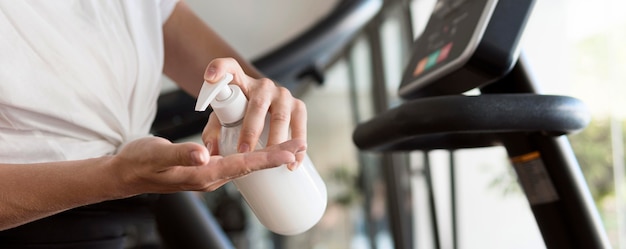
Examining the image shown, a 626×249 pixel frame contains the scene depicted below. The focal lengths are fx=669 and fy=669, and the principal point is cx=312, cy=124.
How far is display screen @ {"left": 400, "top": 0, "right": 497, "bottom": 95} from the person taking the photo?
0.83m

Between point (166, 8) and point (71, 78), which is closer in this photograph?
point (71, 78)

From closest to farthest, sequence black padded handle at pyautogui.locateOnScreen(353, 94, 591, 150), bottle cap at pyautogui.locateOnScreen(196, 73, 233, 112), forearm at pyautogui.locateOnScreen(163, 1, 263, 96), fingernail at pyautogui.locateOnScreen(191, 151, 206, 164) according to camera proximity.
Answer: fingernail at pyautogui.locateOnScreen(191, 151, 206, 164)
bottle cap at pyautogui.locateOnScreen(196, 73, 233, 112)
black padded handle at pyautogui.locateOnScreen(353, 94, 591, 150)
forearm at pyautogui.locateOnScreen(163, 1, 263, 96)

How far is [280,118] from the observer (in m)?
0.71

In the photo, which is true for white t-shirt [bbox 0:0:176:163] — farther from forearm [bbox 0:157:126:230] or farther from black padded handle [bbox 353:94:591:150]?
black padded handle [bbox 353:94:591:150]

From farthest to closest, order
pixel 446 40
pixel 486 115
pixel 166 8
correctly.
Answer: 1. pixel 166 8
2. pixel 446 40
3. pixel 486 115

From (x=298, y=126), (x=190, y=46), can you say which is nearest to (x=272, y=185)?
(x=298, y=126)

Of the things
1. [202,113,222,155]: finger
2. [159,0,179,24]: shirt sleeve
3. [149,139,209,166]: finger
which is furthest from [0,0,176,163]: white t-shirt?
[149,139,209,166]: finger

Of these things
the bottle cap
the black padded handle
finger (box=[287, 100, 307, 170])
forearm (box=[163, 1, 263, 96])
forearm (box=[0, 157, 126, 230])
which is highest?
the black padded handle

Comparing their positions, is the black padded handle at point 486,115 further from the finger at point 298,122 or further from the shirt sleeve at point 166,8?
the shirt sleeve at point 166,8

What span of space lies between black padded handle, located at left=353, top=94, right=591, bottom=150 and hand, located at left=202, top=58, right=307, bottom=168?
5.4 inches

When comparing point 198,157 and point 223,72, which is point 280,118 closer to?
point 223,72

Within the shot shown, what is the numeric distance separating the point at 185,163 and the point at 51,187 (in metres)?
0.18

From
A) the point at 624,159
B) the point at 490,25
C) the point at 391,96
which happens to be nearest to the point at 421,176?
the point at 391,96

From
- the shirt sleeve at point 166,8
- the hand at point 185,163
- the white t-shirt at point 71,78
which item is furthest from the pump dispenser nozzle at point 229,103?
the shirt sleeve at point 166,8
